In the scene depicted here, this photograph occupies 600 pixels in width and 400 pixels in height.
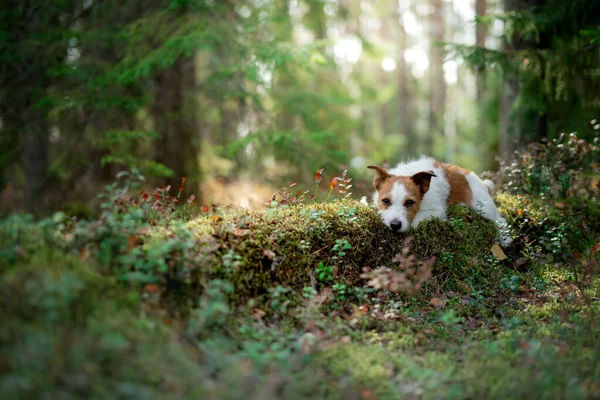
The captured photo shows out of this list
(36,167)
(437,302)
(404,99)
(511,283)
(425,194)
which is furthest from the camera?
(404,99)

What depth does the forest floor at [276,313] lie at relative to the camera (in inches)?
118

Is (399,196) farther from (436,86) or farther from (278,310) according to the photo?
(436,86)

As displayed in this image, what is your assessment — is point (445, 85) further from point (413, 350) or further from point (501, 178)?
point (413, 350)

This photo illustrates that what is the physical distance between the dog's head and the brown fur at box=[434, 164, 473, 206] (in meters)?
0.81

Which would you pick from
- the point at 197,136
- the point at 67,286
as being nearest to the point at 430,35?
the point at 197,136

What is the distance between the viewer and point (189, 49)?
841cm

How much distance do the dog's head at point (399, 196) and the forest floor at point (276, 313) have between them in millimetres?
198

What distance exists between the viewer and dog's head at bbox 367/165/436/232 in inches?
226

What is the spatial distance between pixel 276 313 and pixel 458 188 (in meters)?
3.82

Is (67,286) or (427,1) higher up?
(427,1)

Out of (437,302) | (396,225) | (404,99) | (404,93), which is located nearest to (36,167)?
(396,225)

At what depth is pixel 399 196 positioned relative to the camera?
6074 millimetres

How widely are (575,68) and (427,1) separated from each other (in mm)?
26619

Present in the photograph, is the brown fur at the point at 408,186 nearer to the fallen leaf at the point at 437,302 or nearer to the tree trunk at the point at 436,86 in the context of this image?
the fallen leaf at the point at 437,302
